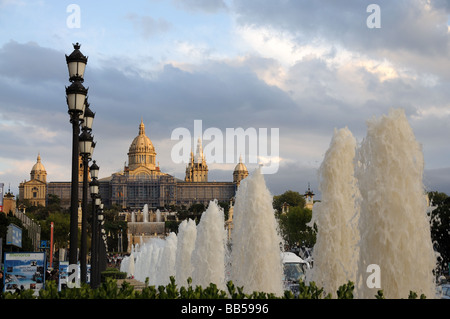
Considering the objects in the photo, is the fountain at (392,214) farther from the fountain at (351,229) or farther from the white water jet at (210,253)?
the white water jet at (210,253)

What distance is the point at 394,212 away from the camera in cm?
1176

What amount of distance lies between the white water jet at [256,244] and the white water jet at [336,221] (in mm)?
1256

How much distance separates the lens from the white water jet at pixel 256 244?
17.2m

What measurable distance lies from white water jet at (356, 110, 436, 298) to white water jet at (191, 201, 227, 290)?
915 centimetres

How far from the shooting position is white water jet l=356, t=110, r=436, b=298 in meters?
11.5

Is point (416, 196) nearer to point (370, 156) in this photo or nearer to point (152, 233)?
point (370, 156)

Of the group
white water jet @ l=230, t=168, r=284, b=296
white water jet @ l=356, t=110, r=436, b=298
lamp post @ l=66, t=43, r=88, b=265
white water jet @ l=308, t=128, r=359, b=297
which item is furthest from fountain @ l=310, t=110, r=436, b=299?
lamp post @ l=66, t=43, r=88, b=265

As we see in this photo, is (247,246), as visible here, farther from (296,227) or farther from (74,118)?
(296,227)

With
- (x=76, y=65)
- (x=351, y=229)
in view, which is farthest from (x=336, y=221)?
(x=76, y=65)

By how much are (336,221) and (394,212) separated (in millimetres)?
4619

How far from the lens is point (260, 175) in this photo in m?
19.3
